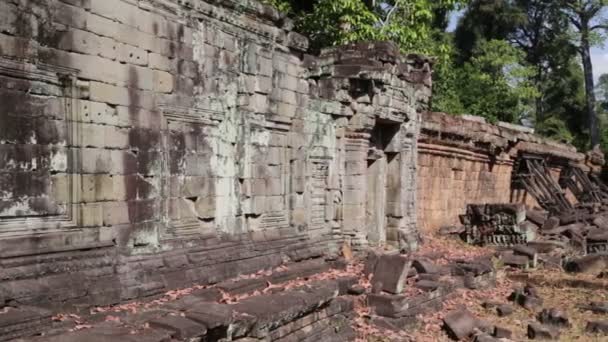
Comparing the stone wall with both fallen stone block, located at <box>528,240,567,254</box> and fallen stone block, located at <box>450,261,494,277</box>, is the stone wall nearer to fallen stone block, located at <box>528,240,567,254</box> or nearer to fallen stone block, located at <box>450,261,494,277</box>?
fallen stone block, located at <box>450,261,494,277</box>

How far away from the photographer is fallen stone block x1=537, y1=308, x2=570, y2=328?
8273 mm

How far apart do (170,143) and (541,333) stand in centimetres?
522

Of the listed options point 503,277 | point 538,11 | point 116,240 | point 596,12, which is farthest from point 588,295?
point 538,11

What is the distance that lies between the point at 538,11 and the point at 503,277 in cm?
3056

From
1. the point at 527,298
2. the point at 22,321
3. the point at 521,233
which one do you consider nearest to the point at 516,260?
the point at 521,233

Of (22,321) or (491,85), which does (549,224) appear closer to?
(491,85)

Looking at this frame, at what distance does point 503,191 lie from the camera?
63.8 ft

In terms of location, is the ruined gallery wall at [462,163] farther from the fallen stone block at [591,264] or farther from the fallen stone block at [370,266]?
the fallen stone block at [370,266]

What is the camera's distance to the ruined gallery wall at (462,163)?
15109 millimetres

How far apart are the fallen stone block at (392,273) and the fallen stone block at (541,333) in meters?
1.73

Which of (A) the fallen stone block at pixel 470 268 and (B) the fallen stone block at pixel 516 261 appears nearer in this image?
(A) the fallen stone block at pixel 470 268

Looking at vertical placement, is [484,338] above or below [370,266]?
below

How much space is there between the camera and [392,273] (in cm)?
827

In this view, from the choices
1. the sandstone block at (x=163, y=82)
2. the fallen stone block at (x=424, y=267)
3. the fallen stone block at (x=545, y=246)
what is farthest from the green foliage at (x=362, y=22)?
the sandstone block at (x=163, y=82)
